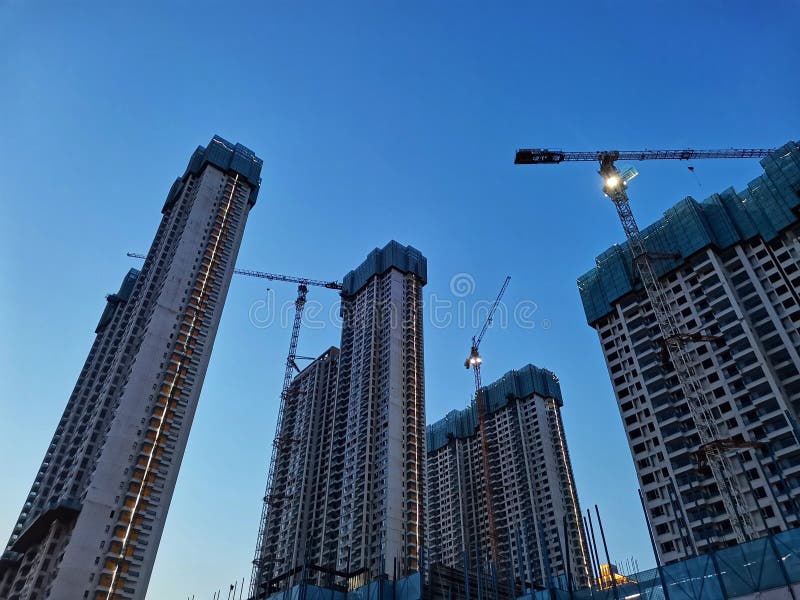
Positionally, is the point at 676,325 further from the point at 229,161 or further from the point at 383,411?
the point at 229,161

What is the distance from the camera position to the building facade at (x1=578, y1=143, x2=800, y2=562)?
71938 millimetres

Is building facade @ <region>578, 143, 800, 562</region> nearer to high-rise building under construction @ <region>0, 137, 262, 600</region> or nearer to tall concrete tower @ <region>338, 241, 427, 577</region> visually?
tall concrete tower @ <region>338, 241, 427, 577</region>

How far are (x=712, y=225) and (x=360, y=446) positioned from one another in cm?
6476

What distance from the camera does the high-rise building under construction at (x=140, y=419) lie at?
7712 centimetres

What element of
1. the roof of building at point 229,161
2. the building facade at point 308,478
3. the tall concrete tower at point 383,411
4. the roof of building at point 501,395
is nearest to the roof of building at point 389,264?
the tall concrete tower at point 383,411

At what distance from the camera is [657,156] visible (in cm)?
9844

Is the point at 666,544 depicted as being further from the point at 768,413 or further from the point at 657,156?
the point at 657,156

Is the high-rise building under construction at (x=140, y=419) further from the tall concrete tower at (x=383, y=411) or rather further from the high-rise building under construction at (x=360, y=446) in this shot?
the tall concrete tower at (x=383, y=411)

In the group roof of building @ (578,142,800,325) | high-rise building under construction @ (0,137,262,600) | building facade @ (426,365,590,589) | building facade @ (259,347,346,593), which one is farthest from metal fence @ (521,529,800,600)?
building facade @ (426,365,590,589)

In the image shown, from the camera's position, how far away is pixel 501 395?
14462cm

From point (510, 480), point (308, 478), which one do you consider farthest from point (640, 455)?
point (308, 478)

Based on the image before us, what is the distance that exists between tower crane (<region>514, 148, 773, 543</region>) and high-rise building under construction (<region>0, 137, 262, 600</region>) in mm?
55746

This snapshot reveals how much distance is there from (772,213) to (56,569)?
103m

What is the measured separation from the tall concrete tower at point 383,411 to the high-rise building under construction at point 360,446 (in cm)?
20
